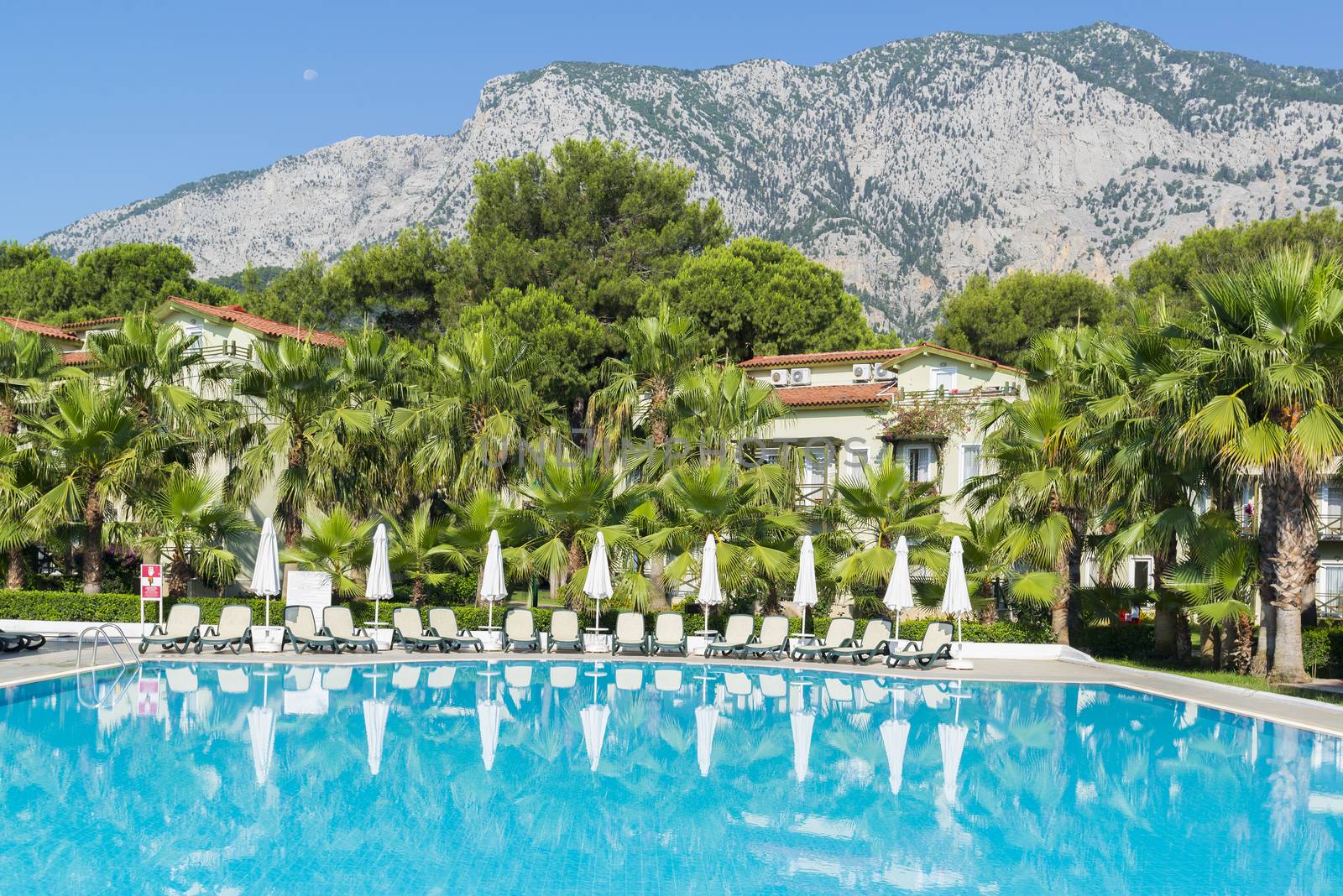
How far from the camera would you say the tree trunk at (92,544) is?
2497cm

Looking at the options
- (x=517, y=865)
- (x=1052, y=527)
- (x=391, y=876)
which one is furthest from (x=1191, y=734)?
(x=391, y=876)

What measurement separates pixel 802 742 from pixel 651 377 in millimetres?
14490

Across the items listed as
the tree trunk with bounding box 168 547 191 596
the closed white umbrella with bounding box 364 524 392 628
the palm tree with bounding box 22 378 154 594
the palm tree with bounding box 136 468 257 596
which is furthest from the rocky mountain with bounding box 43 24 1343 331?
the palm tree with bounding box 22 378 154 594

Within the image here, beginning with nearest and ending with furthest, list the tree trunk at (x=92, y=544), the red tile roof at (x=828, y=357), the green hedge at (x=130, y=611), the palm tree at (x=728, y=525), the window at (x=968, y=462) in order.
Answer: the palm tree at (x=728, y=525), the tree trunk at (x=92, y=544), the green hedge at (x=130, y=611), the window at (x=968, y=462), the red tile roof at (x=828, y=357)

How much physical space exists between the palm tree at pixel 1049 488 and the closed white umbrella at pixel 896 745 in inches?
301

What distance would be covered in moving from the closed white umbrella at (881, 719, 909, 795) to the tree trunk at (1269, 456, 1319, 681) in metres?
6.63

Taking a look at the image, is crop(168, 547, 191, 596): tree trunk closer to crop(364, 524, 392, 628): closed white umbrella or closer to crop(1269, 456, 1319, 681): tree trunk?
crop(364, 524, 392, 628): closed white umbrella

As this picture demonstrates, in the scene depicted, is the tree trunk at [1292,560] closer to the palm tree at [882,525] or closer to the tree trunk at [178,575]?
the palm tree at [882,525]

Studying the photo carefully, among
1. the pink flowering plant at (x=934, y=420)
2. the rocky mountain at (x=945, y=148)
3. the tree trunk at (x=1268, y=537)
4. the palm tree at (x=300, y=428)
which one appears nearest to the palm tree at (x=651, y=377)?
the palm tree at (x=300, y=428)

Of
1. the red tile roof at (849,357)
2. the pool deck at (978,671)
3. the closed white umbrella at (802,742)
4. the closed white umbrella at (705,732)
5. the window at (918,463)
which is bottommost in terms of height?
the closed white umbrella at (802,742)

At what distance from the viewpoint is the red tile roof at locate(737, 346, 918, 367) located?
36281mm

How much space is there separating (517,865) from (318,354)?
64.5 ft

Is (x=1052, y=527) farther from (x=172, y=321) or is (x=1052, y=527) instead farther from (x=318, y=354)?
(x=172, y=321)

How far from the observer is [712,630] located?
24.4 metres
